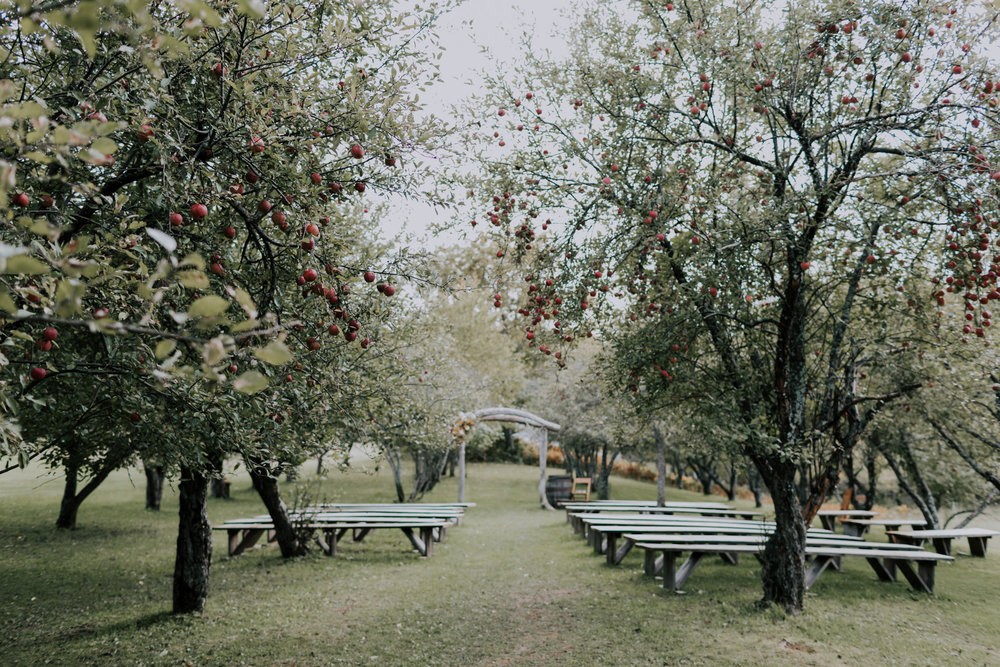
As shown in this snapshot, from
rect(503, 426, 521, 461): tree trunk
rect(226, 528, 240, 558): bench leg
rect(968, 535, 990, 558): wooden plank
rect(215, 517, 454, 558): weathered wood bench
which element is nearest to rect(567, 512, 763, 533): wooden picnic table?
rect(215, 517, 454, 558): weathered wood bench

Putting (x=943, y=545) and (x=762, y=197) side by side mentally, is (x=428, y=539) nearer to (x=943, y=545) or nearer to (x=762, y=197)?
(x=762, y=197)

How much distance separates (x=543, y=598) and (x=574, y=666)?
242 centimetres

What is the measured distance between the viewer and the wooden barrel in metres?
19.5

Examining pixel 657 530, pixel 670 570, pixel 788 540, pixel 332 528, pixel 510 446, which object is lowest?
pixel 670 570

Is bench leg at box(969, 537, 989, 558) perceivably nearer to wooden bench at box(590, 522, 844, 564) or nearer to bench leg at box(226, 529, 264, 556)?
wooden bench at box(590, 522, 844, 564)

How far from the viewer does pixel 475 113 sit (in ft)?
21.5

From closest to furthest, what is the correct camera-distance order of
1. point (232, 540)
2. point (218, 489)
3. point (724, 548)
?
point (724, 548), point (232, 540), point (218, 489)

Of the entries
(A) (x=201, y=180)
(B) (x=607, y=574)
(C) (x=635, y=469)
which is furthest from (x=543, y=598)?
(C) (x=635, y=469)

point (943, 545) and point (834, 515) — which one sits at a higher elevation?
point (834, 515)

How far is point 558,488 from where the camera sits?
64.3 ft

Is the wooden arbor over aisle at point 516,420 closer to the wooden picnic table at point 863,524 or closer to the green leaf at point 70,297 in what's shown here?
the wooden picnic table at point 863,524

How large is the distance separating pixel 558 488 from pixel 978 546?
35.8 ft

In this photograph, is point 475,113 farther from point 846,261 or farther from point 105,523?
point 105,523

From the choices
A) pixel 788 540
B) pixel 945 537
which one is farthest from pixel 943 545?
pixel 788 540
